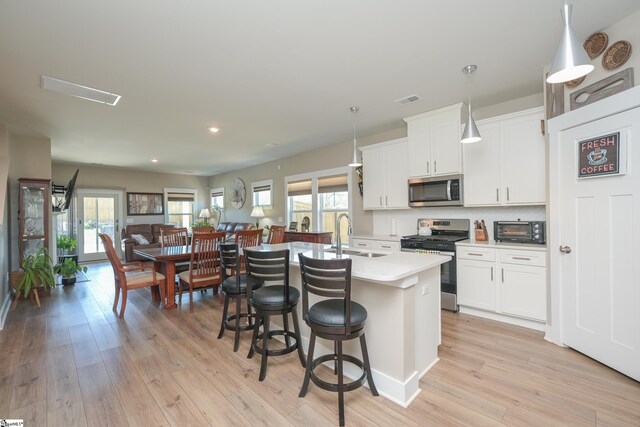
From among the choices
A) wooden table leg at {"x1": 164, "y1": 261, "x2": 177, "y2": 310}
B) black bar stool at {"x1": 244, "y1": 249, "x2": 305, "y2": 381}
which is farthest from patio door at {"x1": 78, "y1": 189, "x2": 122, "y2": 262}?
black bar stool at {"x1": 244, "y1": 249, "x2": 305, "y2": 381}

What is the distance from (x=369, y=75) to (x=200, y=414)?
3125mm

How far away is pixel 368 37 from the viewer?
222cm

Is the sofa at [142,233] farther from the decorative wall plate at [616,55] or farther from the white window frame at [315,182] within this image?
the decorative wall plate at [616,55]

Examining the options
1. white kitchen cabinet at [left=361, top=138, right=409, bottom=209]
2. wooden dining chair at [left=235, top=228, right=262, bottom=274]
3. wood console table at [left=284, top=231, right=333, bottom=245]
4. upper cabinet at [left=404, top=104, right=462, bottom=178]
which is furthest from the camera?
wood console table at [left=284, top=231, right=333, bottom=245]

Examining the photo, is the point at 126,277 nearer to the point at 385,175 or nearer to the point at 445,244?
the point at 385,175

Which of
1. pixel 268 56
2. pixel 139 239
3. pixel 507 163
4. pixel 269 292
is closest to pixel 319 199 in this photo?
pixel 507 163

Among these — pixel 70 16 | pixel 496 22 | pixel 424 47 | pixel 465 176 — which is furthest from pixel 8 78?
pixel 465 176

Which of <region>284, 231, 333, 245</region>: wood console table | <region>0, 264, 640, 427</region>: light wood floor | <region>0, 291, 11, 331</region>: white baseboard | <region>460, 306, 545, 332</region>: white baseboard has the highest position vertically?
<region>284, 231, 333, 245</region>: wood console table

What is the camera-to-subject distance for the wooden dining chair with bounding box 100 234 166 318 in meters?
3.50

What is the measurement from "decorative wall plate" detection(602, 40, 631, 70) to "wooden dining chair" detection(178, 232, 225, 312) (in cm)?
422

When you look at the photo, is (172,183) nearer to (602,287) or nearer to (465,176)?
(465,176)

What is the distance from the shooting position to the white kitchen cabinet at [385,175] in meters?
4.34

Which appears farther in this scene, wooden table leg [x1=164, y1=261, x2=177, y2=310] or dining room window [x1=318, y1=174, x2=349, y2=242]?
dining room window [x1=318, y1=174, x2=349, y2=242]

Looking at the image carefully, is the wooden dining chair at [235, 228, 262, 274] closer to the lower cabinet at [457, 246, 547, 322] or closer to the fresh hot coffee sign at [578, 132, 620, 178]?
the lower cabinet at [457, 246, 547, 322]
